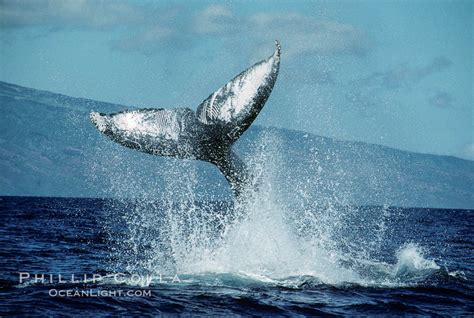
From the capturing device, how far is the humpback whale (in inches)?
313

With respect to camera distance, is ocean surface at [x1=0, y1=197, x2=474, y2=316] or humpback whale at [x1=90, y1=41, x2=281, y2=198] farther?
ocean surface at [x1=0, y1=197, x2=474, y2=316]

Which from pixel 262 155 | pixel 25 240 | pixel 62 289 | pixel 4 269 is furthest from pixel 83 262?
pixel 25 240

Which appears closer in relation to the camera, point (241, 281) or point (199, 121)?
point (199, 121)

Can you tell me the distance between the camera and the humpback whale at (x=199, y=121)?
7.95 metres

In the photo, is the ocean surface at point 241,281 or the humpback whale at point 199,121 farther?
the ocean surface at point 241,281

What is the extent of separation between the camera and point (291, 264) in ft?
40.8

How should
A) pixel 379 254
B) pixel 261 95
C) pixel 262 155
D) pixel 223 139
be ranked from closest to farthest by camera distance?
pixel 261 95, pixel 223 139, pixel 262 155, pixel 379 254

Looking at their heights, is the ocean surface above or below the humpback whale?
below

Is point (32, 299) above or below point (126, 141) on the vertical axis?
below

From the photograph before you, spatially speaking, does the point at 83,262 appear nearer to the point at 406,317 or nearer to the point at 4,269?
the point at 4,269

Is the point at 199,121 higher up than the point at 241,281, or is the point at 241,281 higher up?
the point at 199,121

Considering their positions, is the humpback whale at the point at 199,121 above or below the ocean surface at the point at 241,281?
above

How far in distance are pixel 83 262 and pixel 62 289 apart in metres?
3.88

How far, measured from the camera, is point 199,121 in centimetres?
837
